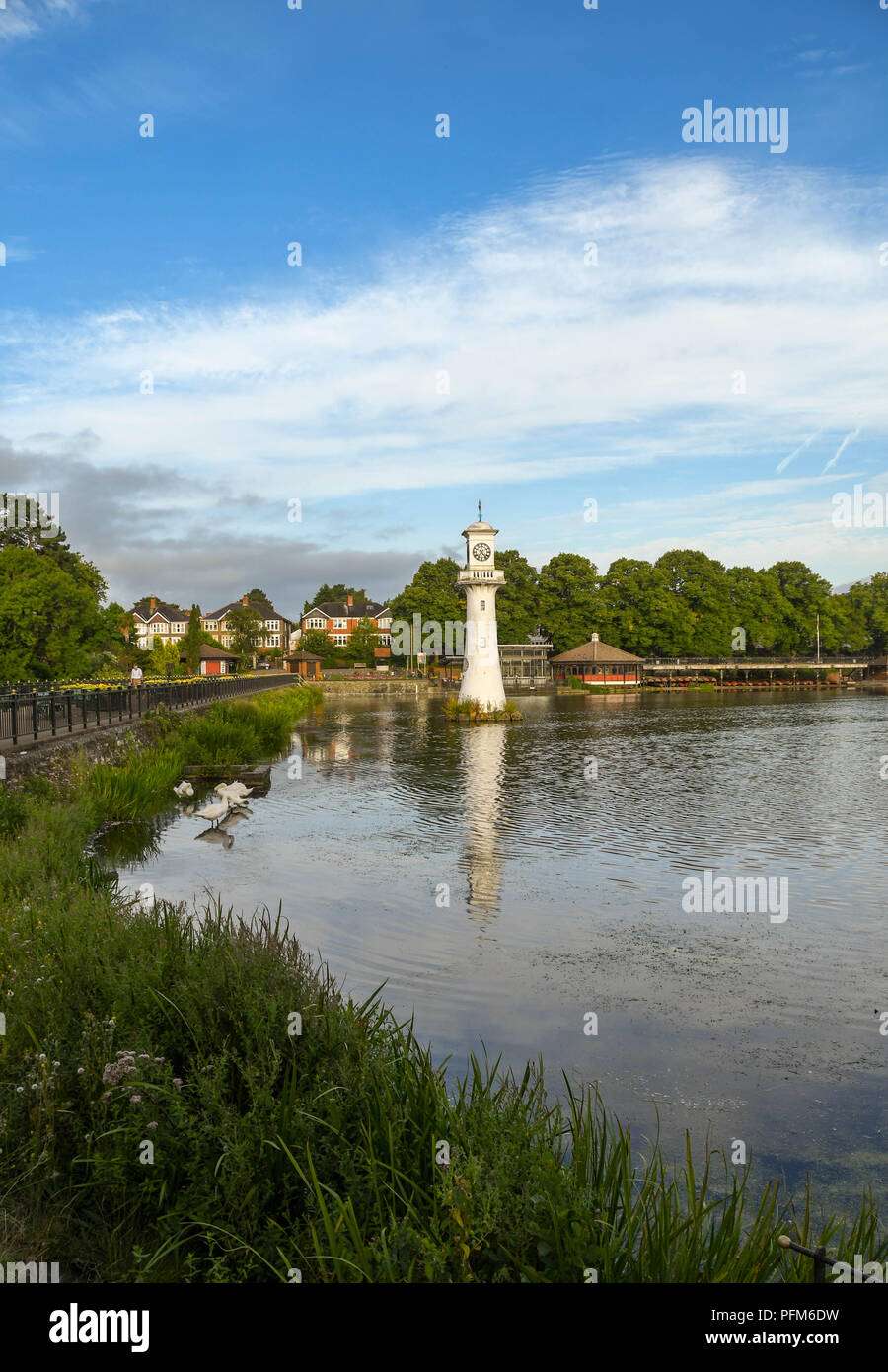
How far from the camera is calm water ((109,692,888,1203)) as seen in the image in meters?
7.40

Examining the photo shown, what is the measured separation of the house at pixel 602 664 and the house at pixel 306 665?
92.0 ft

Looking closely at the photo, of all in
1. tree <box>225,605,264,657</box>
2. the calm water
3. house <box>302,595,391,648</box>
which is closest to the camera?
the calm water

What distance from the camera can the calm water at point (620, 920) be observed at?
7.40 meters

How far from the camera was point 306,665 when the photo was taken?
105438mm

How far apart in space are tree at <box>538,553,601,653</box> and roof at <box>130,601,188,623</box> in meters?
75.4

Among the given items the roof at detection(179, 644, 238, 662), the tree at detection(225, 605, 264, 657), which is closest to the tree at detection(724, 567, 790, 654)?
the roof at detection(179, 644, 238, 662)

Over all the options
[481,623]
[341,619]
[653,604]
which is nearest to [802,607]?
[653,604]

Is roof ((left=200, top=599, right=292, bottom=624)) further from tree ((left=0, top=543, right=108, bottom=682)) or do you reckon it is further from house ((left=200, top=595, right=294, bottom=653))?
tree ((left=0, top=543, right=108, bottom=682))

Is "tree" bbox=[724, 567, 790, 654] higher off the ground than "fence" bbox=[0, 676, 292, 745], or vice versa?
"tree" bbox=[724, 567, 790, 654]

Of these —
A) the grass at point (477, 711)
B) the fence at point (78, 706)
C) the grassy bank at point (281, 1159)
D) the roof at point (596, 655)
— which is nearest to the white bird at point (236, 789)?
the fence at point (78, 706)

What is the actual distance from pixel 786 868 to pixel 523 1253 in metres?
12.1

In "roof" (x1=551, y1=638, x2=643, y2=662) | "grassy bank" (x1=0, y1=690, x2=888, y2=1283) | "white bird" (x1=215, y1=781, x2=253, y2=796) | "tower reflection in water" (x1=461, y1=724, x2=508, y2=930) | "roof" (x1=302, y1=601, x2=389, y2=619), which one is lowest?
"tower reflection in water" (x1=461, y1=724, x2=508, y2=930)

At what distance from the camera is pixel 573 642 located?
324 ft
